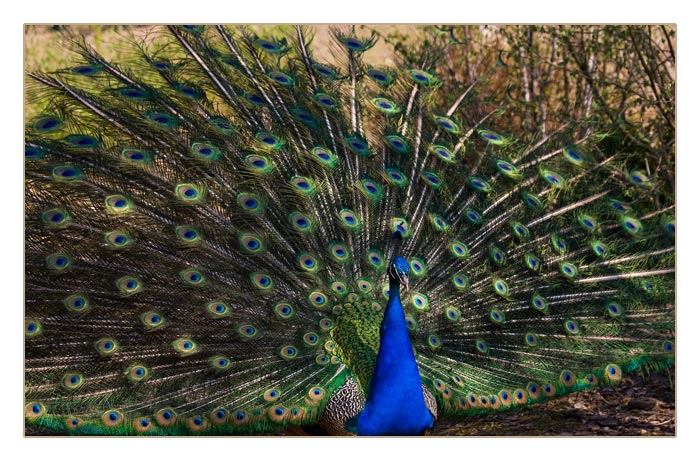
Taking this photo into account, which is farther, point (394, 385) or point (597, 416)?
point (597, 416)

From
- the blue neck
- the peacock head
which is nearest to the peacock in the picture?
the blue neck

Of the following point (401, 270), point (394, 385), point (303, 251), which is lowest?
point (394, 385)

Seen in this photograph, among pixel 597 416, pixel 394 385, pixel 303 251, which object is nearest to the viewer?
pixel 394 385

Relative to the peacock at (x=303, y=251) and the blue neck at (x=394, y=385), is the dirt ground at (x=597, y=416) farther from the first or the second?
the blue neck at (x=394, y=385)

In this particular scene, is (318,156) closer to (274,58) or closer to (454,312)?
(274,58)

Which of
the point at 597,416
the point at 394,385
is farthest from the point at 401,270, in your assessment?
the point at 597,416

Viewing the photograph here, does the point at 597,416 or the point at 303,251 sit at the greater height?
the point at 303,251

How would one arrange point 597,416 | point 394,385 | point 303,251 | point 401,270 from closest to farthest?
point 401,270, point 394,385, point 303,251, point 597,416

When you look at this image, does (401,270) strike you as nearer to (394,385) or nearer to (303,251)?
(394,385)

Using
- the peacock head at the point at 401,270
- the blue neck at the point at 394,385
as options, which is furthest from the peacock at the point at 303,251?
the peacock head at the point at 401,270
